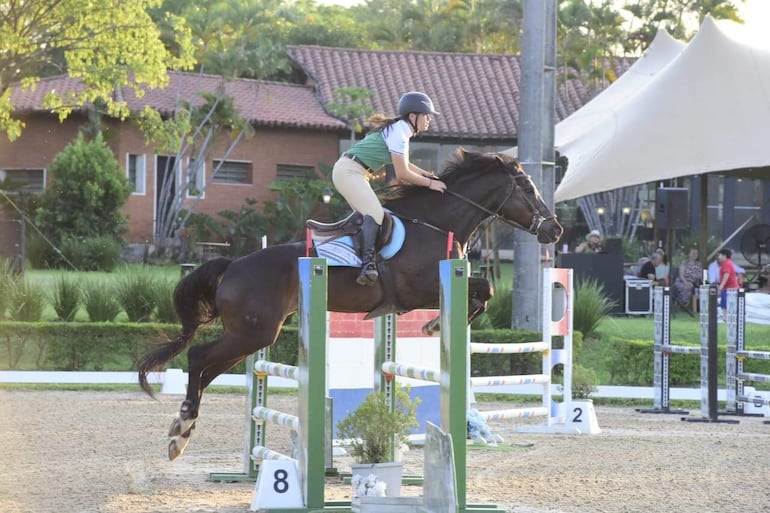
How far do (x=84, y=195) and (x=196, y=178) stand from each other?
5316mm

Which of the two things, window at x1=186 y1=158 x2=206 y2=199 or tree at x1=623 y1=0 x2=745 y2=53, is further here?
tree at x1=623 y1=0 x2=745 y2=53

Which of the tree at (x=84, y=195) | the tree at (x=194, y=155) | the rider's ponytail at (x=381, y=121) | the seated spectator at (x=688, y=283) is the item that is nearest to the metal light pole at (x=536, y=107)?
the rider's ponytail at (x=381, y=121)

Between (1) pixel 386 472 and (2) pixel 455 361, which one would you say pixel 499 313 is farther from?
(2) pixel 455 361

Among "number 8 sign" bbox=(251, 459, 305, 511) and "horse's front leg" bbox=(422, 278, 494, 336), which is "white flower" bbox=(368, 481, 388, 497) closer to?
"number 8 sign" bbox=(251, 459, 305, 511)

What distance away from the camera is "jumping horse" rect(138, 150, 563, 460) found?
7418 millimetres

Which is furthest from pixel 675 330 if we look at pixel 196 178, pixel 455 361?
pixel 196 178

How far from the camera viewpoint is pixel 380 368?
748 cm

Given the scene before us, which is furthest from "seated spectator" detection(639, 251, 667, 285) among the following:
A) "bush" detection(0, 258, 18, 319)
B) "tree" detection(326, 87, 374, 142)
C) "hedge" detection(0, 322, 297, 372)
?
"tree" detection(326, 87, 374, 142)

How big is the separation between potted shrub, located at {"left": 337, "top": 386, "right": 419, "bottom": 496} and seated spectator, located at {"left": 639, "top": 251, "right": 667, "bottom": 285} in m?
16.4

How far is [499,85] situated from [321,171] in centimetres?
734

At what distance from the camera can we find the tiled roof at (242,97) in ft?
113

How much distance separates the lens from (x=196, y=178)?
3422 centimetres

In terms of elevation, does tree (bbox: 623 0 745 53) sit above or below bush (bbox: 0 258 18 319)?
above

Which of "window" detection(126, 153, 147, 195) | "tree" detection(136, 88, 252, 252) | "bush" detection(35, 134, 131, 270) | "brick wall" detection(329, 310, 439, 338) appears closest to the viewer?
"brick wall" detection(329, 310, 439, 338)
